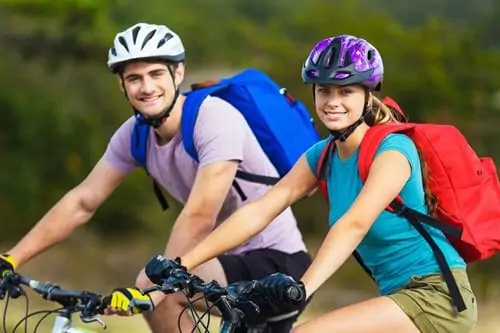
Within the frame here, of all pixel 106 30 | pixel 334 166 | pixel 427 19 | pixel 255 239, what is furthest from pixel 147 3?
pixel 334 166

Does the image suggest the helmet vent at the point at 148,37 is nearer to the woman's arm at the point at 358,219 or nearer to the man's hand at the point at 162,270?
the man's hand at the point at 162,270

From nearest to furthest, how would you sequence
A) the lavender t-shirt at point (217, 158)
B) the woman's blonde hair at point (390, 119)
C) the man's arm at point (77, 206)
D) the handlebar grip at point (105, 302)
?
the handlebar grip at point (105, 302) < the woman's blonde hair at point (390, 119) < the lavender t-shirt at point (217, 158) < the man's arm at point (77, 206)

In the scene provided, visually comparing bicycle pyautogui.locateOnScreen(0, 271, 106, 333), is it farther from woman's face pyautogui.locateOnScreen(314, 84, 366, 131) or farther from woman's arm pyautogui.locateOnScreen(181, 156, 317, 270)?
woman's face pyautogui.locateOnScreen(314, 84, 366, 131)

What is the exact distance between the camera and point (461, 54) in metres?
13.6

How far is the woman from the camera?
13.5 ft

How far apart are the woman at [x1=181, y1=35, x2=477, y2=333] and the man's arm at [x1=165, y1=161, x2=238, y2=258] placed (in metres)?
0.44

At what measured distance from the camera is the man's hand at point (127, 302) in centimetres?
415

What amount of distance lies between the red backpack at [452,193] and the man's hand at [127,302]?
2.84 ft

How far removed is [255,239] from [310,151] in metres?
1.05

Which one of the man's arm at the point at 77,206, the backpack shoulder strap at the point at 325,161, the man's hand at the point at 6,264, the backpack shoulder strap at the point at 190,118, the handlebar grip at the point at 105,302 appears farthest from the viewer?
the man's arm at the point at 77,206

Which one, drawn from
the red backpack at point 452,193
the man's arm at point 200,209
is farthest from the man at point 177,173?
the red backpack at point 452,193

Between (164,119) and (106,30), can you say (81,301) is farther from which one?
(106,30)

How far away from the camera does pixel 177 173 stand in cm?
546

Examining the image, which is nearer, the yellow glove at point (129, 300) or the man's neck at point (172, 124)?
the yellow glove at point (129, 300)
